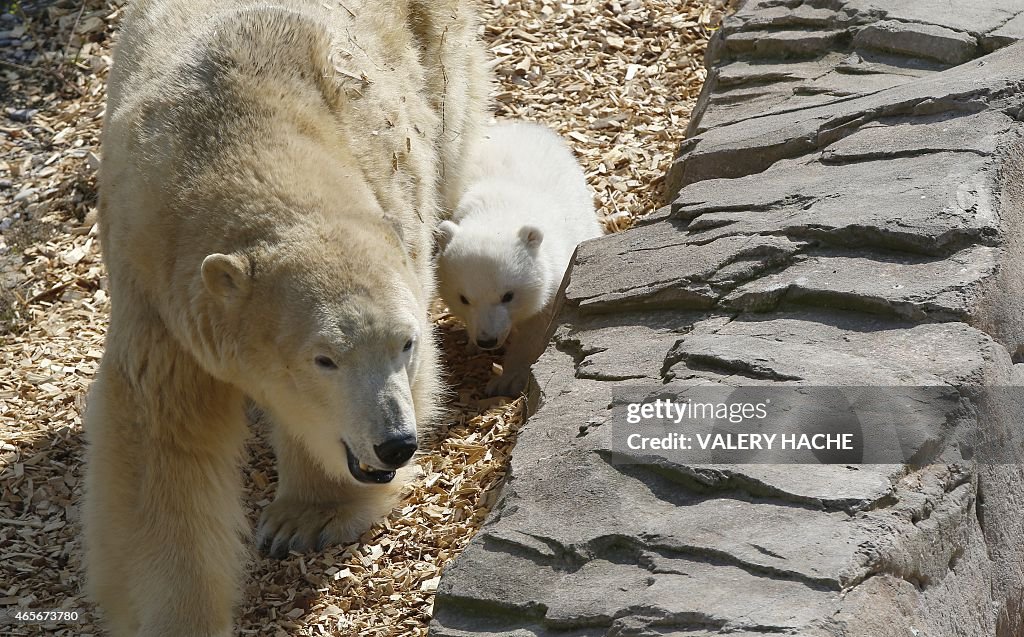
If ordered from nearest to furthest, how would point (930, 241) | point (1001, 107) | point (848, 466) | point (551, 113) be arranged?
point (848, 466), point (930, 241), point (1001, 107), point (551, 113)

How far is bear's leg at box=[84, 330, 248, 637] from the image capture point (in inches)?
136

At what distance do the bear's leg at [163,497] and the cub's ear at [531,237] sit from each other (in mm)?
1668

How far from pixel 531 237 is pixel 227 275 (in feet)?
6.51

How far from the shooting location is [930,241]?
133 inches

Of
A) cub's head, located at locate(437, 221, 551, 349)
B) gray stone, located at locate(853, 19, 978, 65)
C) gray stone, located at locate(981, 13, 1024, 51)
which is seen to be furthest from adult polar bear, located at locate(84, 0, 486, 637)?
gray stone, located at locate(981, 13, 1024, 51)

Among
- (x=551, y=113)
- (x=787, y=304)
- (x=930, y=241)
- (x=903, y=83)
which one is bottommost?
(x=787, y=304)

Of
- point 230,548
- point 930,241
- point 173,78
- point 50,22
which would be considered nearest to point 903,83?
point 930,241

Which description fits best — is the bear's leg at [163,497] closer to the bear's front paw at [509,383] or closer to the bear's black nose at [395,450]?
the bear's black nose at [395,450]

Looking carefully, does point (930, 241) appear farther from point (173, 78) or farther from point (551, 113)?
point (551, 113)

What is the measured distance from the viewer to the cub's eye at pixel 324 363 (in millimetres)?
3037

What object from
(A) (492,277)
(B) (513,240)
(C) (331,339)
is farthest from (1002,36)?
(C) (331,339)

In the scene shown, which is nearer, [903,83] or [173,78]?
[173,78]

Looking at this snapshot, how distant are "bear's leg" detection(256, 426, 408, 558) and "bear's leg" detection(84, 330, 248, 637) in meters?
0.39

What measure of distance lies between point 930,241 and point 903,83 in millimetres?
1405
